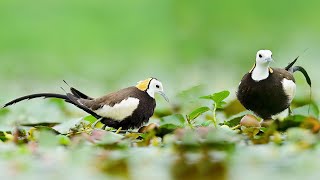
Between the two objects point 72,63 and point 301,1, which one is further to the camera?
point 301,1

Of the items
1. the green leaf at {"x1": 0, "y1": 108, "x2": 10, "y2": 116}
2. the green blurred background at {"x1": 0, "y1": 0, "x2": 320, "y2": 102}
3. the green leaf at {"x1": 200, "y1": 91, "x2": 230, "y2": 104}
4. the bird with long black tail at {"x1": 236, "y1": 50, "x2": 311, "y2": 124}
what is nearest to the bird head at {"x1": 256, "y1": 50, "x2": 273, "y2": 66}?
the bird with long black tail at {"x1": 236, "y1": 50, "x2": 311, "y2": 124}

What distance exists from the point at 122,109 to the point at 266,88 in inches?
32.0

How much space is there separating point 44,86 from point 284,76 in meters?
3.80

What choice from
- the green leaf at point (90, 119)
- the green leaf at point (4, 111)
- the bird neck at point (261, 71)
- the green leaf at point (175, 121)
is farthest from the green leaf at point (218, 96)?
the green leaf at point (4, 111)

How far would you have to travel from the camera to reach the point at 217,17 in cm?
1277

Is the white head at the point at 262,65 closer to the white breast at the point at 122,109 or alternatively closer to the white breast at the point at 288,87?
the white breast at the point at 288,87

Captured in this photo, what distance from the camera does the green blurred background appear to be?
414 inches

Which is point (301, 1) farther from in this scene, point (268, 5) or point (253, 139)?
point (253, 139)

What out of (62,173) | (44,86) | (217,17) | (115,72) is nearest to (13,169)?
(62,173)

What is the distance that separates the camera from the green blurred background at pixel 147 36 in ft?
34.5

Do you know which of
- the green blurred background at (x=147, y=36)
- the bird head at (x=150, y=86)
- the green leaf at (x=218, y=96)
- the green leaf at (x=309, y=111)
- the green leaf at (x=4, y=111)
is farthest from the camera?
the green blurred background at (x=147, y=36)

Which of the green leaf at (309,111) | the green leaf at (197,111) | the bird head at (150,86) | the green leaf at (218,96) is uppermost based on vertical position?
the bird head at (150,86)

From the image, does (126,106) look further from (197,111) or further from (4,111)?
(4,111)

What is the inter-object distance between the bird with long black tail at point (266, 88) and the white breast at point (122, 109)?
67 cm
